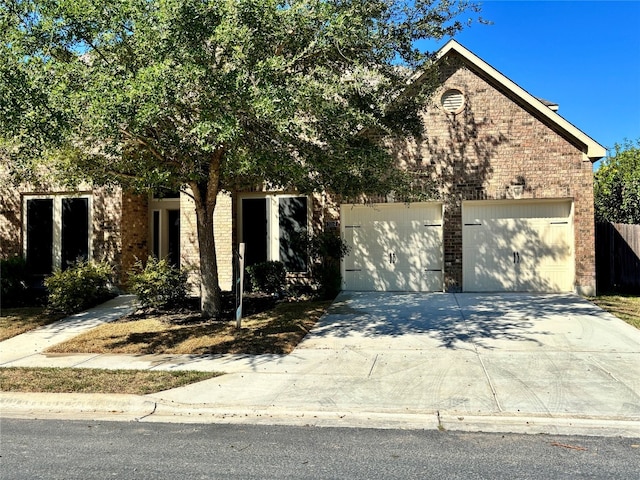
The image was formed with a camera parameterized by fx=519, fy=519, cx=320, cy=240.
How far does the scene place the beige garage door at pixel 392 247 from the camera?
13.7 meters

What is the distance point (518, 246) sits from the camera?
1326 cm

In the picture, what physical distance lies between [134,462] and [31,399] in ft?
8.36

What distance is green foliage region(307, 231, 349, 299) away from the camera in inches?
513

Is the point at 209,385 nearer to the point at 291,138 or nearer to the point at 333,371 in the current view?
the point at 333,371

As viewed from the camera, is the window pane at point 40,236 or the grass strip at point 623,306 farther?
the window pane at point 40,236

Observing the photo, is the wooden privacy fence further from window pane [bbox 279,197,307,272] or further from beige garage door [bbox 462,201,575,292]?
window pane [bbox 279,197,307,272]

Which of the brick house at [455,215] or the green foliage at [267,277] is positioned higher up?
the brick house at [455,215]

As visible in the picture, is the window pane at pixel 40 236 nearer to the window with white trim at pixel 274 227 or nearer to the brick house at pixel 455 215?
the brick house at pixel 455 215

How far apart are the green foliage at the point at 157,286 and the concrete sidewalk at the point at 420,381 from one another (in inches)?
129

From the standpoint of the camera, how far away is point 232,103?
687 cm

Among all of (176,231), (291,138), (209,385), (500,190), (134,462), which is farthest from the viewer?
(176,231)

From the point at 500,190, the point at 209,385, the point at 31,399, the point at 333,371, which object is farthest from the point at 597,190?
the point at 31,399

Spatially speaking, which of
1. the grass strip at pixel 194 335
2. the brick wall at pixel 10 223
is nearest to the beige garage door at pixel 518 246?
the grass strip at pixel 194 335

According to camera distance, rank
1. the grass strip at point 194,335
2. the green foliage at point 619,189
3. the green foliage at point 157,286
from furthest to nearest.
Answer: the green foliage at point 619,189 → the green foliage at point 157,286 → the grass strip at point 194,335
